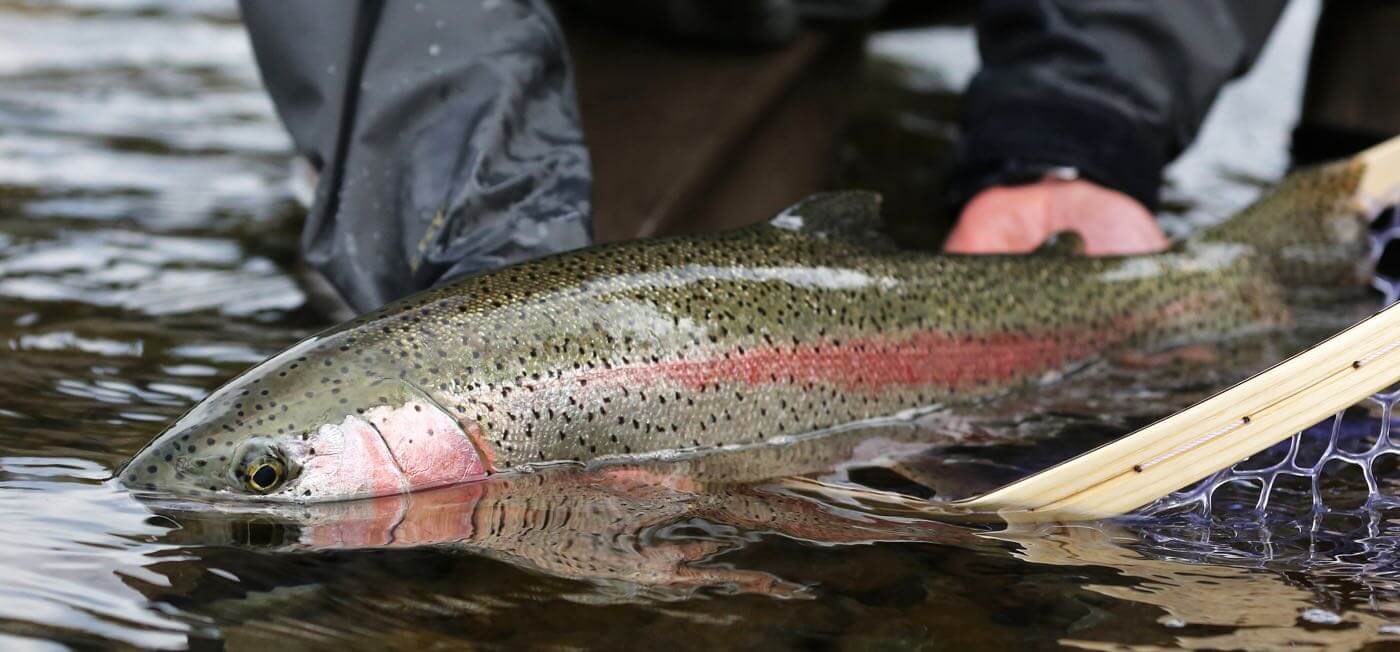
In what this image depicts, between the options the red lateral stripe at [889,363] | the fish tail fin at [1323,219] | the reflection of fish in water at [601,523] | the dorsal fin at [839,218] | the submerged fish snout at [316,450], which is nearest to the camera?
the reflection of fish in water at [601,523]

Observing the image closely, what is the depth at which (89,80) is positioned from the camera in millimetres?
5145

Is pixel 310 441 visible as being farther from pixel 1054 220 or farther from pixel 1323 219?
pixel 1323 219

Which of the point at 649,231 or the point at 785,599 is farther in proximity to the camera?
the point at 649,231

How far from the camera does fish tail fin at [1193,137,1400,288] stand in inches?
117

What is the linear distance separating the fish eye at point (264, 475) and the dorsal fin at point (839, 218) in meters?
0.97

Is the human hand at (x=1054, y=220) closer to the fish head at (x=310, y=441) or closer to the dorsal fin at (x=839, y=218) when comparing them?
the dorsal fin at (x=839, y=218)

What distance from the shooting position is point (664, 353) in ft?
7.02

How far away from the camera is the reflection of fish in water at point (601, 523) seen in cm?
167

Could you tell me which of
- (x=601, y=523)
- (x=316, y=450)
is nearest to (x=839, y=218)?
(x=601, y=523)

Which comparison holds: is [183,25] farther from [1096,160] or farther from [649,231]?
[1096,160]

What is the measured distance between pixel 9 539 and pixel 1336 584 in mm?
1604

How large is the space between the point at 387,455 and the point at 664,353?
18.7 inches

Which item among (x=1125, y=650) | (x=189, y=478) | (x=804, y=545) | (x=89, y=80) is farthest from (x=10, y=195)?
(x=1125, y=650)

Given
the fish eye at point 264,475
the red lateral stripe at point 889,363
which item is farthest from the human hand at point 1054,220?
the fish eye at point 264,475
